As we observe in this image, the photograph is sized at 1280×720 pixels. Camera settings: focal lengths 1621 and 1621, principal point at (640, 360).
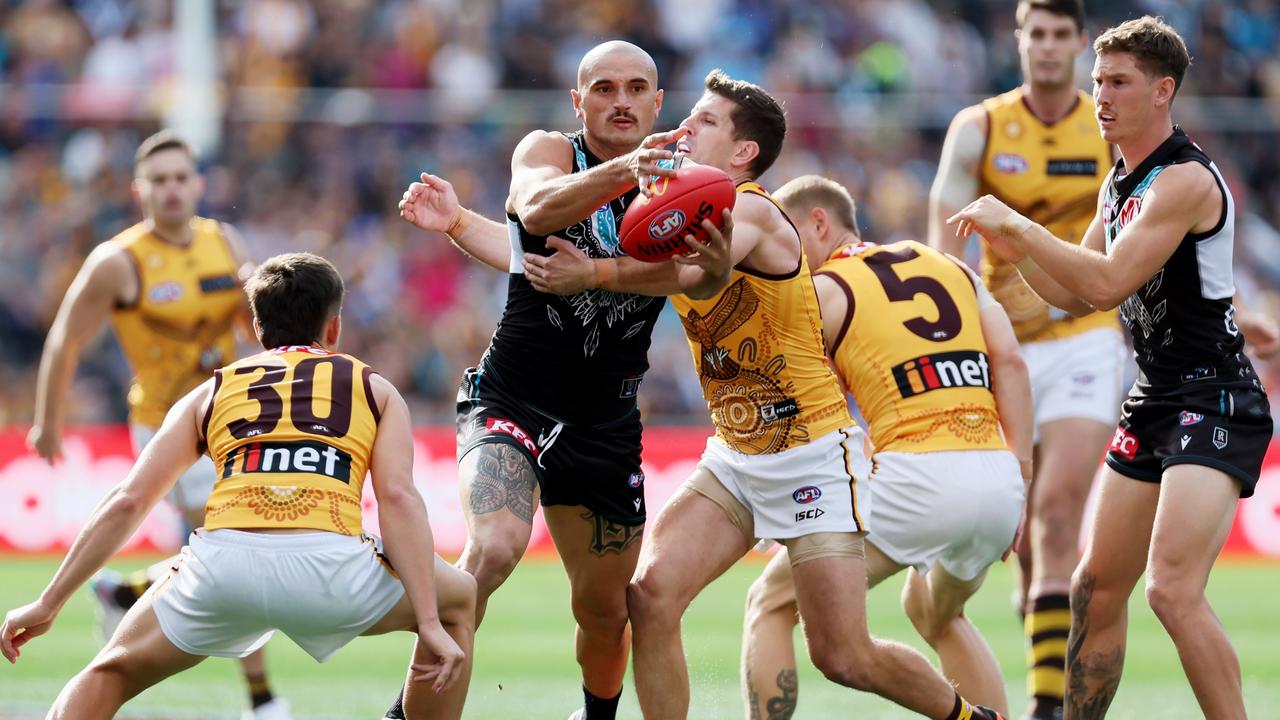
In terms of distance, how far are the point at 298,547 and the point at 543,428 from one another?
4.54 feet

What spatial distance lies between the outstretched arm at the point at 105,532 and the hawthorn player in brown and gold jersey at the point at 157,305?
12.7 feet

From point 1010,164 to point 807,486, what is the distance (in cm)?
311

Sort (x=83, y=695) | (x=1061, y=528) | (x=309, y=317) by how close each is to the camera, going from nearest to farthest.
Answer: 1. (x=83, y=695)
2. (x=309, y=317)
3. (x=1061, y=528)

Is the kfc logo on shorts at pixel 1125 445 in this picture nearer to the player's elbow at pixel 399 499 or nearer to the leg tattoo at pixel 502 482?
the leg tattoo at pixel 502 482

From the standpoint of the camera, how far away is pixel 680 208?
5383 mm

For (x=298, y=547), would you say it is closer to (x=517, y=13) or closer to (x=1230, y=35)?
(x=517, y=13)

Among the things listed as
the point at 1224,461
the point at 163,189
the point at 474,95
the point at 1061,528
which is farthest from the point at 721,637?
the point at 474,95

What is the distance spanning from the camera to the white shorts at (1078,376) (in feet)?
26.9

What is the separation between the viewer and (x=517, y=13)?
765 inches

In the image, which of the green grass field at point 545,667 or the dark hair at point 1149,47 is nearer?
the dark hair at point 1149,47

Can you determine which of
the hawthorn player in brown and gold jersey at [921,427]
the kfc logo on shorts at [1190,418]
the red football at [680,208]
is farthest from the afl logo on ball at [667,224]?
the kfc logo on shorts at [1190,418]

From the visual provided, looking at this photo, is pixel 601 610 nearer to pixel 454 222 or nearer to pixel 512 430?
pixel 512 430

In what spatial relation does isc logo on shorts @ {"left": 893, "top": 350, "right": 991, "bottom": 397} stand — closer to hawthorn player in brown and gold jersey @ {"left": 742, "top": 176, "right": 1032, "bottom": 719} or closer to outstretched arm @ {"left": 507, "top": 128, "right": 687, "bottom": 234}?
hawthorn player in brown and gold jersey @ {"left": 742, "top": 176, "right": 1032, "bottom": 719}

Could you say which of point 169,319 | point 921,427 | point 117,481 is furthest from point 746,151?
point 117,481
